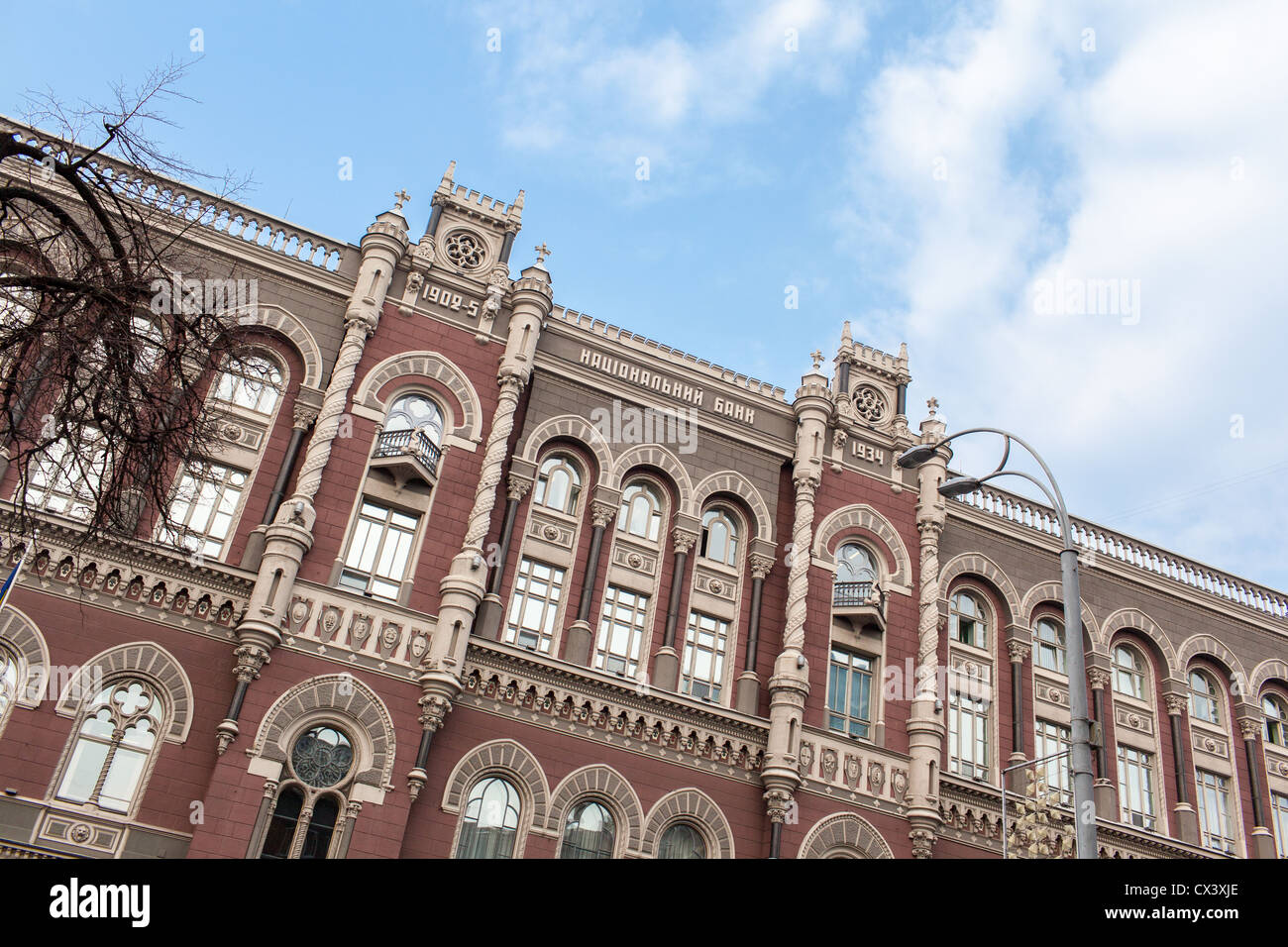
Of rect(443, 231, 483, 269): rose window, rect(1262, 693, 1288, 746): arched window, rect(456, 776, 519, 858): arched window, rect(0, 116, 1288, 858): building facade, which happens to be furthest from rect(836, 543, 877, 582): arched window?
rect(1262, 693, 1288, 746): arched window

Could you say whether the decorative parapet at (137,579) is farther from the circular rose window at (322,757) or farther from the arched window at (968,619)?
the arched window at (968,619)

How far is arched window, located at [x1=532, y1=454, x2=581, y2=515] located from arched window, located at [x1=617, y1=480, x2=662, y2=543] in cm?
134

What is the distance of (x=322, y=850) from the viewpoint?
70.1 feet

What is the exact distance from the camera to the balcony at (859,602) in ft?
93.1

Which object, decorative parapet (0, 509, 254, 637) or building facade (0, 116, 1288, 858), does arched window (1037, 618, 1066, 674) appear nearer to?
building facade (0, 116, 1288, 858)

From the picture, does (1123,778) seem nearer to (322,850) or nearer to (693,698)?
(693,698)

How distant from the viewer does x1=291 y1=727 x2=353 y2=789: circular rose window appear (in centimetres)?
2194

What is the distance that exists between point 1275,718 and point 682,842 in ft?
72.5

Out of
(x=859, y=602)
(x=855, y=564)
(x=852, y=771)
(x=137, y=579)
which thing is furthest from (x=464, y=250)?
(x=852, y=771)

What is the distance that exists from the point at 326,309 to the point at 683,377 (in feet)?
32.8

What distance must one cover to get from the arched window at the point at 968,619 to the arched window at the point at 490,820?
47.0ft

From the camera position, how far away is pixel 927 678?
28422mm
